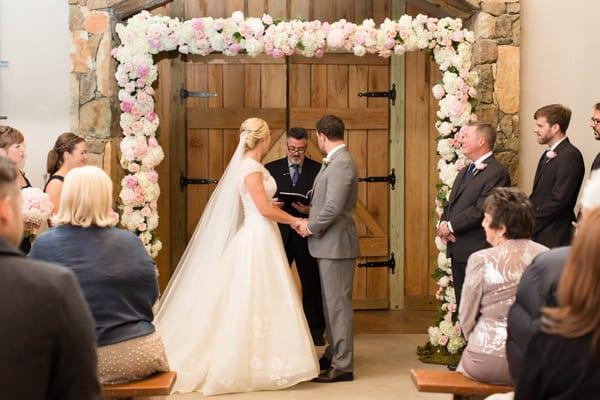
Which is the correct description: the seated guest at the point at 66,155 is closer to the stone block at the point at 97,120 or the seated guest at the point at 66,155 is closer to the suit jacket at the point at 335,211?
the stone block at the point at 97,120

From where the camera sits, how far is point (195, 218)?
7.90 metres

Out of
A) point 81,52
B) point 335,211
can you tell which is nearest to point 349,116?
point 335,211

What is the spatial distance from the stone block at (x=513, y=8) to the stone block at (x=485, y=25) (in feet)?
0.46

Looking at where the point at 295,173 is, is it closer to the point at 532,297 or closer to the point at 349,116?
the point at 349,116

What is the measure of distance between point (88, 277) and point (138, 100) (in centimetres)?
276

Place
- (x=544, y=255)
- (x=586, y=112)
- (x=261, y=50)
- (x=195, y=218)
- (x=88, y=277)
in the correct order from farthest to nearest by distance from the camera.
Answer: (x=195, y=218), (x=586, y=112), (x=261, y=50), (x=88, y=277), (x=544, y=255)

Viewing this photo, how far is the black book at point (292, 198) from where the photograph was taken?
21.4 ft

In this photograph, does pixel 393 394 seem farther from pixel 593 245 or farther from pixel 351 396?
pixel 593 245

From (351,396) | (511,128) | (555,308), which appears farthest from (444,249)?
(555,308)

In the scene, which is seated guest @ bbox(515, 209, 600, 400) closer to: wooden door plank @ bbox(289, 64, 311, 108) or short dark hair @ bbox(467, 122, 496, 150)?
short dark hair @ bbox(467, 122, 496, 150)

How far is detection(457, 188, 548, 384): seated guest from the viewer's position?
388cm

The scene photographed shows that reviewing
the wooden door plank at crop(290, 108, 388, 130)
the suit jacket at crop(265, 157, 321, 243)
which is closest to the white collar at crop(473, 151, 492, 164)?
the suit jacket at crop(265, 157, 321, 243)

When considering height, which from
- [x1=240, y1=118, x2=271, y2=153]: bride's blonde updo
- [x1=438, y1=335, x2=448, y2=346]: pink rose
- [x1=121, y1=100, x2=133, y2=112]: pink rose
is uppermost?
[x1=121, y1=100, x2=133, y2=112]: pink rose

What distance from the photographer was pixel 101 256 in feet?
12.1
